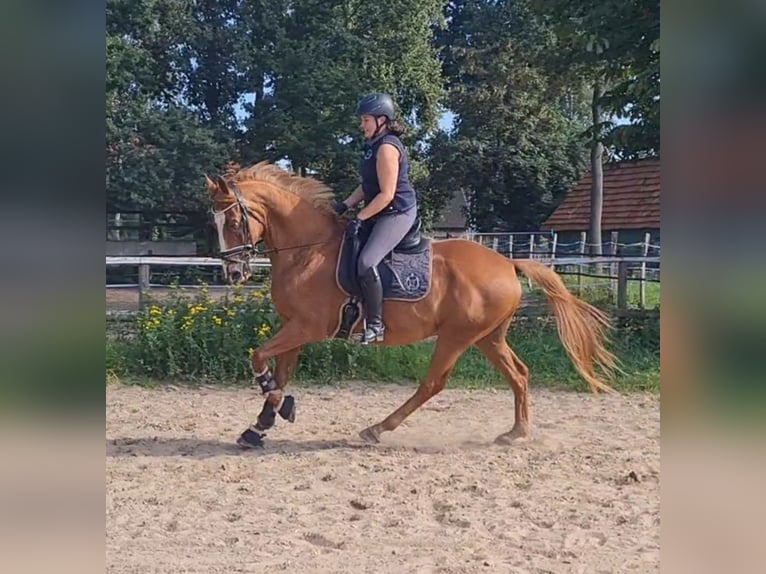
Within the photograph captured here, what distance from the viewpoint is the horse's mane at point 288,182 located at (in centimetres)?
509

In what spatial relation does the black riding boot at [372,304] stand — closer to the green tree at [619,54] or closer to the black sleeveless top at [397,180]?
the black sleeveless top at [397,180]

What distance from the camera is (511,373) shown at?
17.9 feet

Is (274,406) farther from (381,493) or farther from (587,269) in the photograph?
(587,269)

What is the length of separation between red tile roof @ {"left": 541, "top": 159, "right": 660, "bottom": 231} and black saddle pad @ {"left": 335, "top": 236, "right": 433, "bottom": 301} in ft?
24.8

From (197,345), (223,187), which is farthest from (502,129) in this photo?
(223,187)

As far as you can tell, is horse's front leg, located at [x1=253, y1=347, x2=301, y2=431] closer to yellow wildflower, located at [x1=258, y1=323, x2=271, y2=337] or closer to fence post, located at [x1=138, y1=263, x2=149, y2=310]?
yellow wildflower, located at [x1=258, y1=323, x2=271, y2=337]

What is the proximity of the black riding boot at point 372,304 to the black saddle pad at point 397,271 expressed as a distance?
0.07m

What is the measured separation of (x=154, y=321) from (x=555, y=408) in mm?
4169

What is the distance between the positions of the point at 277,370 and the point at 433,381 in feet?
3.53

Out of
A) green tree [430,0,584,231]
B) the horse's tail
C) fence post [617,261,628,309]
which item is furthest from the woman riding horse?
green tree [430,0,584,231]

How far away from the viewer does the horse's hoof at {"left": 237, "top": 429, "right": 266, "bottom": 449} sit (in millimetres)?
5121

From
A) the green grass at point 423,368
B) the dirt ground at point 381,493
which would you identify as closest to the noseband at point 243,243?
the dirt ground at point 381,493
